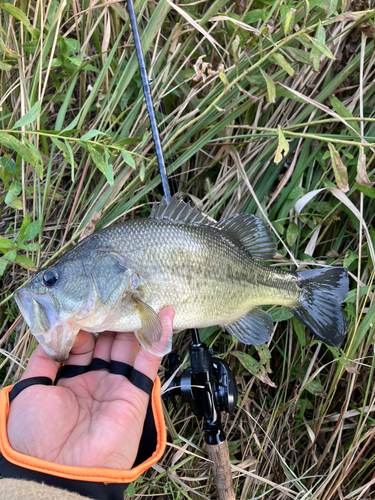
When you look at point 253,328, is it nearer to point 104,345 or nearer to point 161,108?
point 104,345

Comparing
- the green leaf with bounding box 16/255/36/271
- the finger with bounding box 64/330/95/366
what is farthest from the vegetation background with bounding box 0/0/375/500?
the finger with bounding box 64/330/95/366

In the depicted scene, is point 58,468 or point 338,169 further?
point 338,169

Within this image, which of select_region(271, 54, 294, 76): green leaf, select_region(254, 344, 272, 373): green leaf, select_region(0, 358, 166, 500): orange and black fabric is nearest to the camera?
select_region(0, 358, 166, 500): orange and black fabric

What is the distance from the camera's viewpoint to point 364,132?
91.4 inches

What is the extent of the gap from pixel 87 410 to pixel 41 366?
296 mm

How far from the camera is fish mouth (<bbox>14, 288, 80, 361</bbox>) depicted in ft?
5.11

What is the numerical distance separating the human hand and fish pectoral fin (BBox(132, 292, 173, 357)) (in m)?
0.05

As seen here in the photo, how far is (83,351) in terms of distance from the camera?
188cm

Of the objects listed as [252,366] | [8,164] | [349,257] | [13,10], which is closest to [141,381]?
[252,366]

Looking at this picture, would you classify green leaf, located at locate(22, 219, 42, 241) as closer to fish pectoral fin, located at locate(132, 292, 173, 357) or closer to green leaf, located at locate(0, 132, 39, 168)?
green leaf, located at locate(0, 132, 39, 168)

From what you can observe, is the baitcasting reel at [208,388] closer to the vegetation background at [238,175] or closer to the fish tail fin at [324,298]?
the vegetation background at [238,175]

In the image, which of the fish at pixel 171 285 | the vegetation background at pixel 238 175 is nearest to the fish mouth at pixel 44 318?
the fish at pixel 171 285

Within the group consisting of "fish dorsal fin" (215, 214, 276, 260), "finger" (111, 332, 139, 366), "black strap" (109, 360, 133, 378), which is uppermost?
"fish dorsal fin" (215, 214, 276, 260)

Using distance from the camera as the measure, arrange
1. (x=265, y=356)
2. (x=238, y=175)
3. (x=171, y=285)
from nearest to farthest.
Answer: (x=171, y=285), (x=265, y=356), (x=238, y=175)
